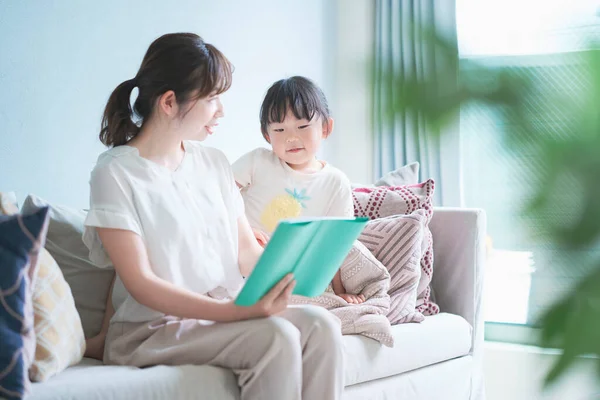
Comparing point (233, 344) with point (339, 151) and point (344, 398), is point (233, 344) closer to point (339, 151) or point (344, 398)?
point (344, 398)

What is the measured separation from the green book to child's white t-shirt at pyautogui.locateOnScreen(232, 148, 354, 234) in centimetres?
71

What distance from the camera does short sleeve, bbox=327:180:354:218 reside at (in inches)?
91.5

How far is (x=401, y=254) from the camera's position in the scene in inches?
93.1

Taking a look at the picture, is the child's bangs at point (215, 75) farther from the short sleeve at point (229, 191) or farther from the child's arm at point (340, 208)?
the child's arm at point (340, 208)

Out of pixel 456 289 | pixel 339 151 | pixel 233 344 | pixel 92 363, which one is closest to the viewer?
pixel 233 344

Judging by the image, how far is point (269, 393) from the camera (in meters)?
1.50

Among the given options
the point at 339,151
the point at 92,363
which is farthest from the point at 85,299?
the point at 339,151

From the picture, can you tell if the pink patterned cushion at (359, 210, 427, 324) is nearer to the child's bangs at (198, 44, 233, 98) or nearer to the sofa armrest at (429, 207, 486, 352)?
the sofa armrest at (429, 207, 486, 352)

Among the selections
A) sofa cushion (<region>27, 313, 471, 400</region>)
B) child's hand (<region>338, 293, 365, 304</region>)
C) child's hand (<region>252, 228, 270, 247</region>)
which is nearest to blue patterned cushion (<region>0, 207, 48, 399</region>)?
sofa cushion (<region>27, 313, 471, 400</region>)

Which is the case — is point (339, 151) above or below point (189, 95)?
below

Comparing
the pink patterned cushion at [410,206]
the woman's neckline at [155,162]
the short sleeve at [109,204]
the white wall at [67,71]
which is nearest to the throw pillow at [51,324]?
the short sleeve at [109,204]

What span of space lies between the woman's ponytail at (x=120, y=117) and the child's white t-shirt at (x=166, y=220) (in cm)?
7

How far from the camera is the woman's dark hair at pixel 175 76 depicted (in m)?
1.72

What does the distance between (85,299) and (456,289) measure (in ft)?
4.28
